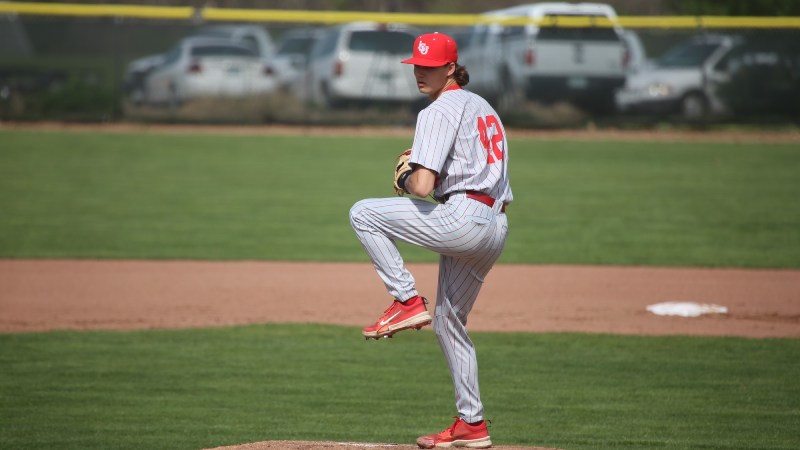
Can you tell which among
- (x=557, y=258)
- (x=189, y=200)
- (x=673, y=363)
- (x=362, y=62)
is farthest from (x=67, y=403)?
(x=362, y=62)

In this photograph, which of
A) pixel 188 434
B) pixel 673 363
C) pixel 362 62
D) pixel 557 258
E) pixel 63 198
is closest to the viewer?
pixel 188 434

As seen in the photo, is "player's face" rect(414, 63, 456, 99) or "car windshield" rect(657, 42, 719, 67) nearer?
"player's face" rect(414, 63, 456, 99)

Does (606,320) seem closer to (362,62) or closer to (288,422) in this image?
(288,422)

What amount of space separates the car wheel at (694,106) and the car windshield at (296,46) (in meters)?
8.45

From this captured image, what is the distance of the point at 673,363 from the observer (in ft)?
26.0

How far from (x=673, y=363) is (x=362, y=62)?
613 inches

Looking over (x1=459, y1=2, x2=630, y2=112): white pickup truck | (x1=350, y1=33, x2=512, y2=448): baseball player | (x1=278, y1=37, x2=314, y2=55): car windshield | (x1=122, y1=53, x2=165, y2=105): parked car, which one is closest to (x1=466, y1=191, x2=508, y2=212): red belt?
(x1=350, y1=33, x2=512, y2=448): baseball player

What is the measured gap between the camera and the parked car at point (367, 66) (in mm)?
22422

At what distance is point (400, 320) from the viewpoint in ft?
15.4

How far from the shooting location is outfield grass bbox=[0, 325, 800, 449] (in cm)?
611

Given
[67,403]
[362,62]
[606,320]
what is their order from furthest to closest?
[362,62]
[606,320]
[67,403]

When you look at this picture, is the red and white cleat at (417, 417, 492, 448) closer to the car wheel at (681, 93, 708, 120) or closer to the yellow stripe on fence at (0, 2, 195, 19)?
the yellow stripe on fence at (0, 2, 195, 19)

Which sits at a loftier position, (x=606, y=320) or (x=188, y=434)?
(x=188, y=434)

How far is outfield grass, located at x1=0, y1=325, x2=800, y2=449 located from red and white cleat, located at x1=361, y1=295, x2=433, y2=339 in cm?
152
